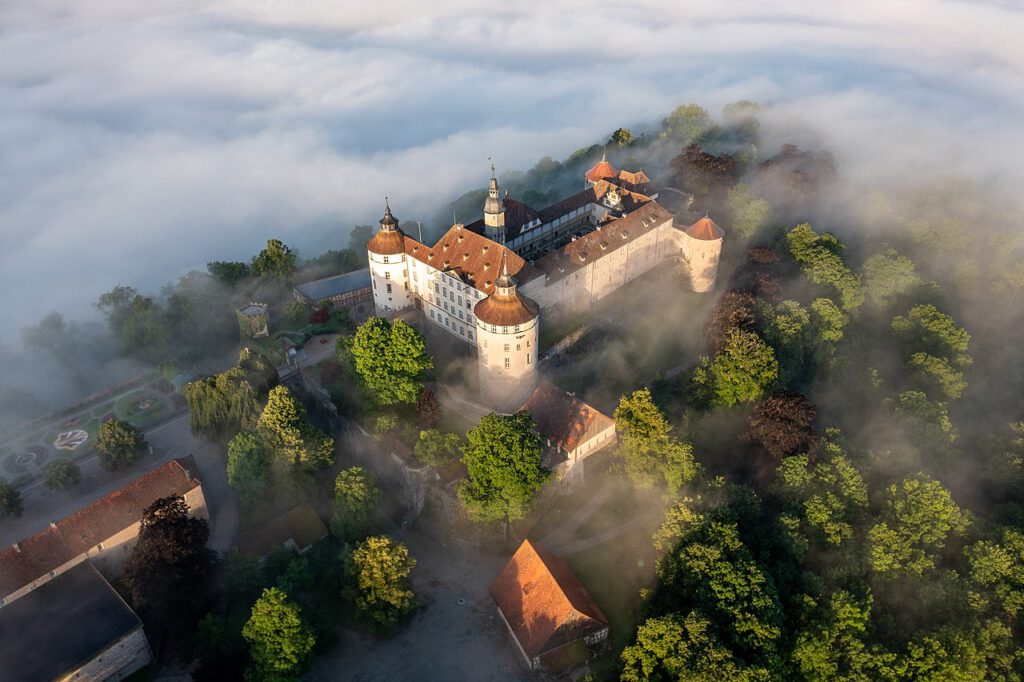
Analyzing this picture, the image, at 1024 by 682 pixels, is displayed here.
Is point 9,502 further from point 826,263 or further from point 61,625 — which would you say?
point 826,263

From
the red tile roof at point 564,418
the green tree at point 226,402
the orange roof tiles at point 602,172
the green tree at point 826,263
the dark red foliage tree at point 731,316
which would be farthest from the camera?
the orange roof tiles at point 602,172

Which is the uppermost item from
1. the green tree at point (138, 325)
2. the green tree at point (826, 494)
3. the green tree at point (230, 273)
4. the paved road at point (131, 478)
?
the green tree at point (826, 494)

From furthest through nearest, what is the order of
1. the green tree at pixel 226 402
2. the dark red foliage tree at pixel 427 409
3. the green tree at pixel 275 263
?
the green tree at pixel 275 263, the green tree at pixel 226 402, the dark red foliage tree at pixel 427 409

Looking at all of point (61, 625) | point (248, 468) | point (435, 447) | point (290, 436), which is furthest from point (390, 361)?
point (61, 625)

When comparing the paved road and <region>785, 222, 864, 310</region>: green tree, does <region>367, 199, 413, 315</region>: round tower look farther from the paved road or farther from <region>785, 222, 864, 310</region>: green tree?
<region>785, 222, 864, 310</region>: green tree

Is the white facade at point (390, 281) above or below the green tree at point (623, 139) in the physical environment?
above

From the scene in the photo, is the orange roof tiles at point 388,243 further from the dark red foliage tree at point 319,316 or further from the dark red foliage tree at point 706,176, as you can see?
the dark red foliage tree at point 706,176

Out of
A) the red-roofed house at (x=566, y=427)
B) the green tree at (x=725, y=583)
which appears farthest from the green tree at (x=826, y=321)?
the green tree at (x=725, y=583)
